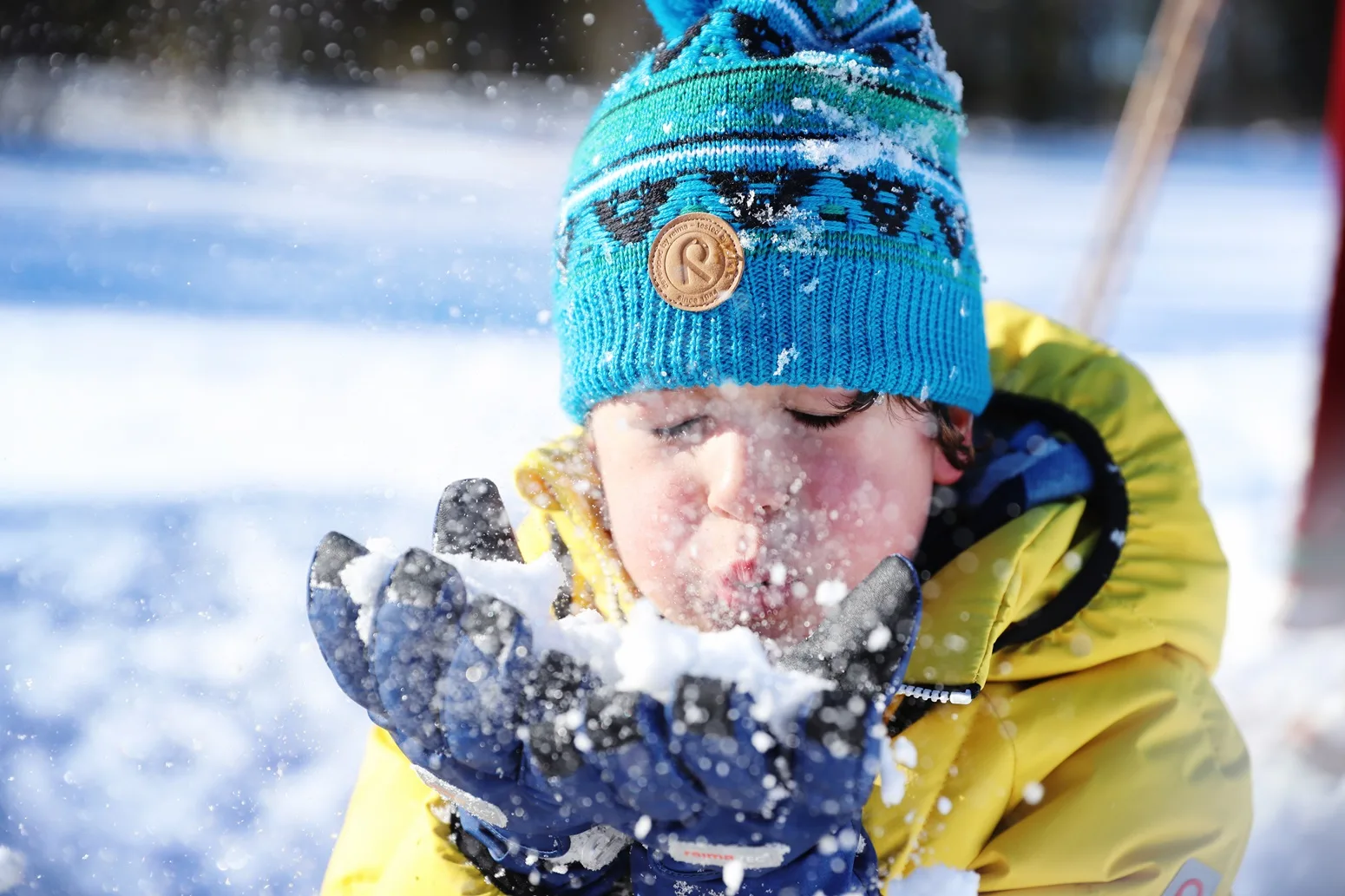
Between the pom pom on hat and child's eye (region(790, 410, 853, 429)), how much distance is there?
518 mm

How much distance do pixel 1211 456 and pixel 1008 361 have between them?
204cm

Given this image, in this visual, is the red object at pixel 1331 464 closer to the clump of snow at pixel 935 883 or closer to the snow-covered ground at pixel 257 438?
the snow-covered ground at pixel 257 438

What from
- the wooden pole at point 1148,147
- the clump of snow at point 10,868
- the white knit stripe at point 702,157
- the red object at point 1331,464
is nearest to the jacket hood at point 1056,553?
the white knit stripe at point 702,157

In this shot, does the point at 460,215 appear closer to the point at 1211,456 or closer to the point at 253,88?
the point at 1211,456

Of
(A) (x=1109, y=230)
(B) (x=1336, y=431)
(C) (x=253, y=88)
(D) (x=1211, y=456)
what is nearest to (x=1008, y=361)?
(B) (x=1336, y=431)

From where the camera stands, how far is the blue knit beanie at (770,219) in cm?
117

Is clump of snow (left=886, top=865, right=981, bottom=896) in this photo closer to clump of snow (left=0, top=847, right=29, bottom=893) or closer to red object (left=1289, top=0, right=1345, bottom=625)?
clump of snow (left=0, top=847, right=29, bottom=893)

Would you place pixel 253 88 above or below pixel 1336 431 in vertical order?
above

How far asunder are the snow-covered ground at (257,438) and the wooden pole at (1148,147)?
23.4 inches

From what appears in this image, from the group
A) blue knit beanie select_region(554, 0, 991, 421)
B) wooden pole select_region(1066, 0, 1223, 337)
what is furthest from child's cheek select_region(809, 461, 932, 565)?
wooden pole select_region(1066, 0, 1223, 337)

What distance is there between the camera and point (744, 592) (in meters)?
1.10

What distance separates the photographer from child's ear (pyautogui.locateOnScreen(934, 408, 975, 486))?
4.44ft

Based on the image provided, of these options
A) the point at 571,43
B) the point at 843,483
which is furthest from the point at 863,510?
the point at 571,43

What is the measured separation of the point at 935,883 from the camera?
1.13m
